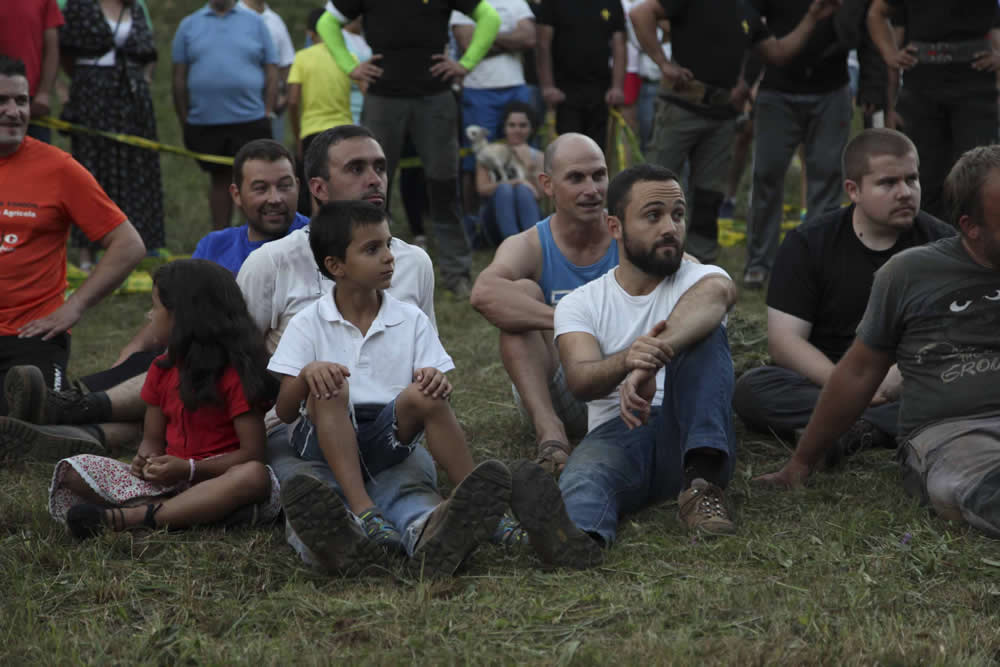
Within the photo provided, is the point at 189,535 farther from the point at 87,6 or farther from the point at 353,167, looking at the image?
the point at 87,6

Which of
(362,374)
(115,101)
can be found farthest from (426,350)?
(115,101)

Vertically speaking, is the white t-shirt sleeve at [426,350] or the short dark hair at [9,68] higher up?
the short dark hair at [9,68]

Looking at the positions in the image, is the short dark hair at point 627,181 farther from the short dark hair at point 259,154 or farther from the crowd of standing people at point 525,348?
the short dark hair at point 259,154

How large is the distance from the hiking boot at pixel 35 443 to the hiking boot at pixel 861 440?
3.00 meters

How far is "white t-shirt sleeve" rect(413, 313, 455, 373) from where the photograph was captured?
4062 millimetres

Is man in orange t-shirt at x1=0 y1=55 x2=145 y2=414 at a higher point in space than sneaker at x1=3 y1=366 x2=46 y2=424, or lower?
higher

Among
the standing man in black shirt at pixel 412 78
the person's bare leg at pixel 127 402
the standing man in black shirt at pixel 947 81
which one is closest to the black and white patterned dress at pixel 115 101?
the standing man in black shirt at pixel 412 78

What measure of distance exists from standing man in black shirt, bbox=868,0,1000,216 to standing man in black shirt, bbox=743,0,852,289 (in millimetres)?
993

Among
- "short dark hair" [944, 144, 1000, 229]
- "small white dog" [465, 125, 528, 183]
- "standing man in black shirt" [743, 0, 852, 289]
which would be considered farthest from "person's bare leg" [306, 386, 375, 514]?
"small white dog" [465, 125, 528, 183]

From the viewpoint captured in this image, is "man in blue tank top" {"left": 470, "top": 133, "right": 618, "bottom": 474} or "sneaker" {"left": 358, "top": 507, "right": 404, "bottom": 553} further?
"man in blue tank top" {"left": 470, "top": 133, "right": 618, "bottom": 474}

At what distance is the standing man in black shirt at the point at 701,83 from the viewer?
849cm

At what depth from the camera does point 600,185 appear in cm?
513

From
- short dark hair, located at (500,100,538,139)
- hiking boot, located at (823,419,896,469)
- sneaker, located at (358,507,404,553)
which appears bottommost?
hiking boot, located at (823,419,896,469)

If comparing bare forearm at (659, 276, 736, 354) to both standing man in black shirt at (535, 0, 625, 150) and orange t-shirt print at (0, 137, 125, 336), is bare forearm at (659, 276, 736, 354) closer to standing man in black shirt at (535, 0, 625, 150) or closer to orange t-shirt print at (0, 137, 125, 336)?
orange t-shirt print at (0, 137, 125, 336)
